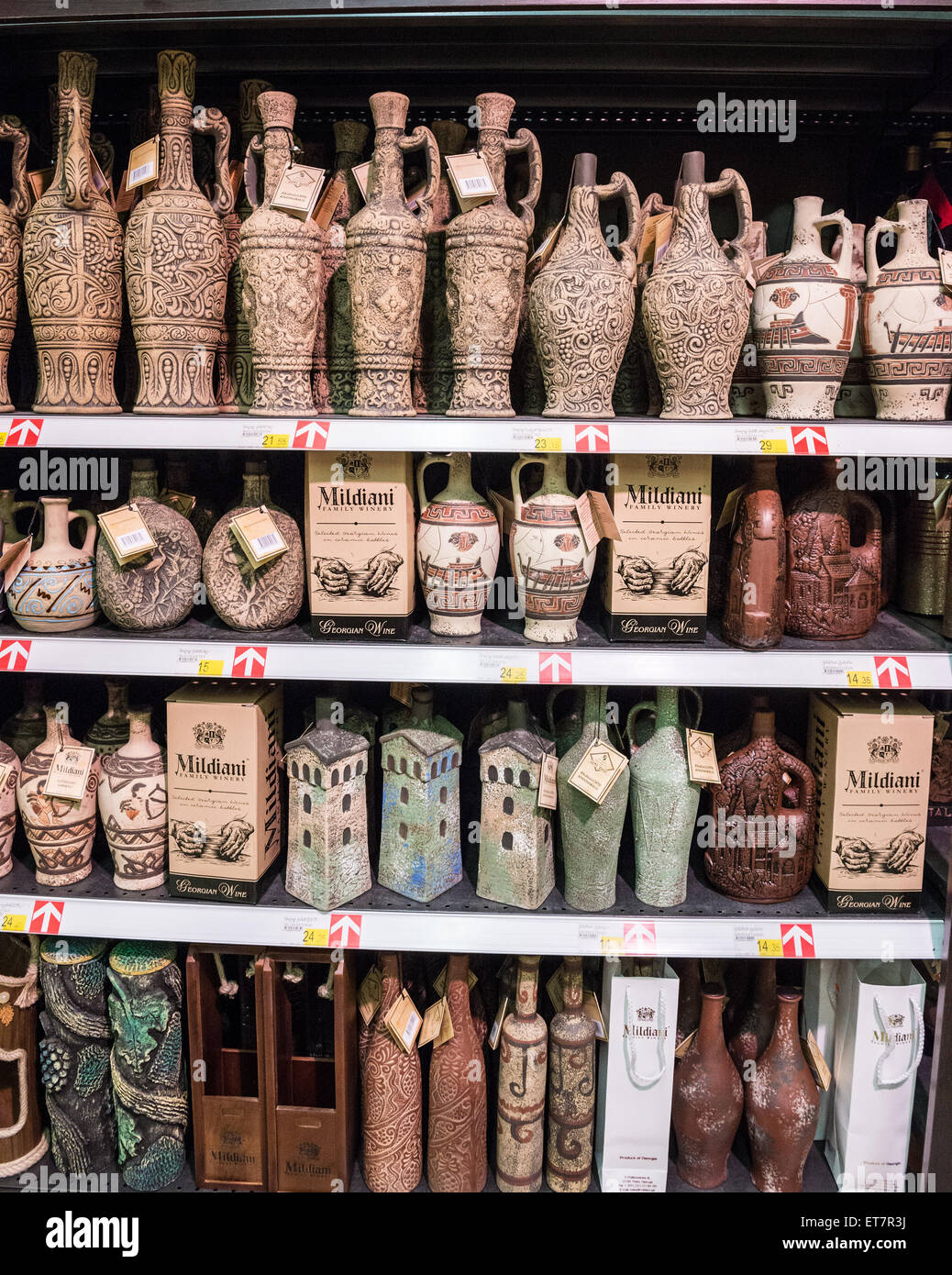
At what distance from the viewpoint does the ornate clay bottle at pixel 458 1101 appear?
1.83 metres

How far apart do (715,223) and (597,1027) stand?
1.68m

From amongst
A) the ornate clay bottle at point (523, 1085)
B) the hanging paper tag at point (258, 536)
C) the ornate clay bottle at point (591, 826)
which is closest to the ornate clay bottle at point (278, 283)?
the hanging paper tag at point (258, 536)

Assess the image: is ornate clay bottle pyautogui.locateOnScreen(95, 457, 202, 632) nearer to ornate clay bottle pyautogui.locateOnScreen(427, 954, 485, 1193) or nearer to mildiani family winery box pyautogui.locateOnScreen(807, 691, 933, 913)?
ornate clay bottle pyautogui.locateOnScreen(427, 954, 485, 1193)

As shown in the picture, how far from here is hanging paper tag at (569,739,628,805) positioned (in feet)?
5.78

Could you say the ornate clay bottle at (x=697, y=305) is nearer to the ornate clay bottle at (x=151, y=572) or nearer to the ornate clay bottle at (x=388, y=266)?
the ornate clay bottle at (x=388, y=266)

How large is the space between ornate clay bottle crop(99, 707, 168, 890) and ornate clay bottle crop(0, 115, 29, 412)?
2.30 ft

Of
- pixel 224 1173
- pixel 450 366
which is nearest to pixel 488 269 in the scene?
pixel 450 366

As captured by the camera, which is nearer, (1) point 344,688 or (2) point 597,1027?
(2) point 597,1027

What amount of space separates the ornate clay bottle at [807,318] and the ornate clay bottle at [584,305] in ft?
0.88

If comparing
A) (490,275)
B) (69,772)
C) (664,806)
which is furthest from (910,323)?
(69,772)
